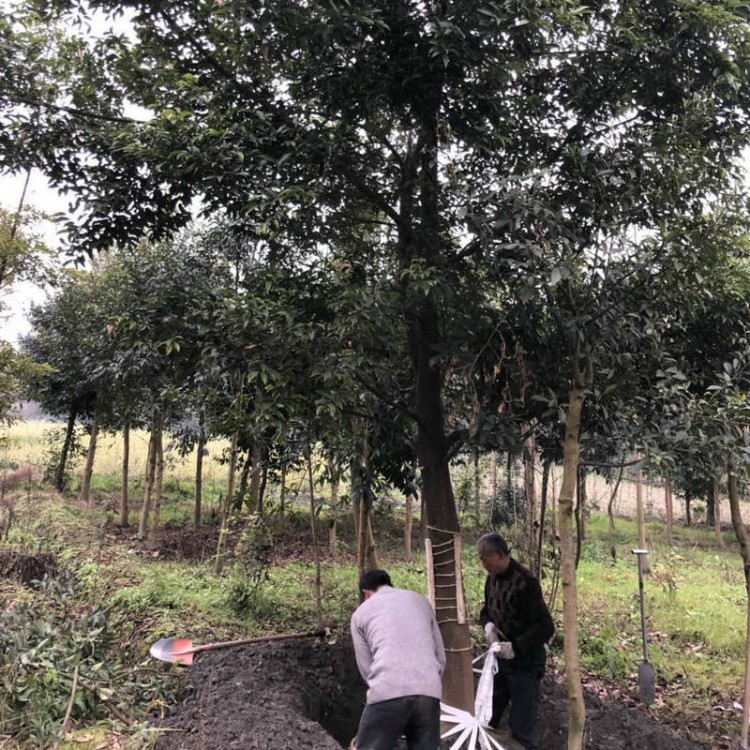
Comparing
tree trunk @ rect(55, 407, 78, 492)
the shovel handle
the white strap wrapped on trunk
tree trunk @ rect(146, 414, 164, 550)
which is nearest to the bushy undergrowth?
the shovel handle

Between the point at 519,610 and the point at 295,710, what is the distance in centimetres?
166

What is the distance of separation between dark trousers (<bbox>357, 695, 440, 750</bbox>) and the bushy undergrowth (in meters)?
1.57

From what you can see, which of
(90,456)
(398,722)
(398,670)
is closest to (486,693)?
(398,722)

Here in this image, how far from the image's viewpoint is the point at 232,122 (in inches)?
152

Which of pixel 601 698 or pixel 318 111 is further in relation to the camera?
pixel 601 698

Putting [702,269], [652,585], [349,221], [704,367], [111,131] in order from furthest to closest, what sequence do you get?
[652,585] < [349,221] < [704,367] < [111,131] < [702,269]

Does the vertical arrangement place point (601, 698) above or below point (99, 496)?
below

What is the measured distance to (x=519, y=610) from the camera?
4.23m

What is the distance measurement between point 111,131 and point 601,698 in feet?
19.1

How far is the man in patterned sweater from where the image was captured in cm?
413

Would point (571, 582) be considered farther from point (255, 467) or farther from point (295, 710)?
point (255, 467)

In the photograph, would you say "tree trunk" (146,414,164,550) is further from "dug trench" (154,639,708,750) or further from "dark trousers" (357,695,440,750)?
"dark trousers" (357,695,440,750)

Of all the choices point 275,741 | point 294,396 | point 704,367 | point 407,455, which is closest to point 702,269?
point 704,367

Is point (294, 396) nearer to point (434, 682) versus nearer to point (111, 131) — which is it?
point (434, 682)
